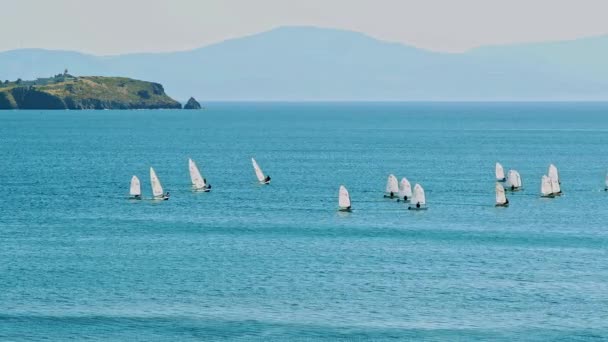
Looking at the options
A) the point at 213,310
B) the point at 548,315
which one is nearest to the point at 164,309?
the point at 213,310

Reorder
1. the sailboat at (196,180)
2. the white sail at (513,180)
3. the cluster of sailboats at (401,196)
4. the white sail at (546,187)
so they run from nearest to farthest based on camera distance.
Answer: the cluster of sailboats at (401,196), the white sail at (546,187), the sailboat at (196,180), the white sail at (513,180)

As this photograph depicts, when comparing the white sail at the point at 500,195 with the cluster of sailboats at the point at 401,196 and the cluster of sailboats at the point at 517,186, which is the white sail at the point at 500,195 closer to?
Result: the cluster of sailboats at the point at 517,186

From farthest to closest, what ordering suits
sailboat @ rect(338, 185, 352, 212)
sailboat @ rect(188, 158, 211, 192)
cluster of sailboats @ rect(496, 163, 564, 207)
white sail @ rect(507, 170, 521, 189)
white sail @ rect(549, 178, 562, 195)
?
white sail @ rect(507, 170, 521, 189), sailboat @ rect(188, 158, 211, 192), white sail @ rect(549, 178, 562, 195), cluster of sailboats @ rect(496, 163, 564, 207), sailboat @ rect(338, 185, 352, 212)

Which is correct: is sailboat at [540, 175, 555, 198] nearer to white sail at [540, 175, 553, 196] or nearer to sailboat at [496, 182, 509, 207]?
white sail at [540, 175, 553, 196]

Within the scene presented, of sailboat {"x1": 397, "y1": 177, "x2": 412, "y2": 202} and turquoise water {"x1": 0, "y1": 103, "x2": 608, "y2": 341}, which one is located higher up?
sailboat {"x1": 397, "y1": 177, "x2": 412, "y2": 202}

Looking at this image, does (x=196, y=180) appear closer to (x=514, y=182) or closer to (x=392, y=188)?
(x=392, y=188)

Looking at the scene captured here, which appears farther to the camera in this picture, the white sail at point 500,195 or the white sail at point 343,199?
the white sail at point 500,195

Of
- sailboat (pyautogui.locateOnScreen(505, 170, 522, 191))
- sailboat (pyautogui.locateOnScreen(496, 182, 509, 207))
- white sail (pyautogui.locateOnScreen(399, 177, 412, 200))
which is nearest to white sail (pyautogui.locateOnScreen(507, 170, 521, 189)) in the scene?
sailboat (pyautogui.locateOnScreen(505, 170, 522, 191))

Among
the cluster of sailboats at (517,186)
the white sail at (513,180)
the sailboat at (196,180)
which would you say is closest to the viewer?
the cluster of sailboats at (517,186)

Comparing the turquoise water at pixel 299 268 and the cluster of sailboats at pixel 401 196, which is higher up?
the cluster of sailboats at pixel 401 196

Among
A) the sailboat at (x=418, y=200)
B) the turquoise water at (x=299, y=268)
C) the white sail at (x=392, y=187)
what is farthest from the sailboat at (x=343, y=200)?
the white sail at (x=392, y=187)

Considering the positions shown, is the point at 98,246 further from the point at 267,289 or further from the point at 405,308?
the point at 405,308

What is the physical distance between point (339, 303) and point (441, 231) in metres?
Answer: 40.7

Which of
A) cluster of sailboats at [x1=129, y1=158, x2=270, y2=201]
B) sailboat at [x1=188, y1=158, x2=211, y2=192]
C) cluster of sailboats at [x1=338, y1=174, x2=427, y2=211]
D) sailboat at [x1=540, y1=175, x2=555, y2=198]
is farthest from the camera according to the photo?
sailboat at [x1=188, y1=158, x2=211, y2=192]
